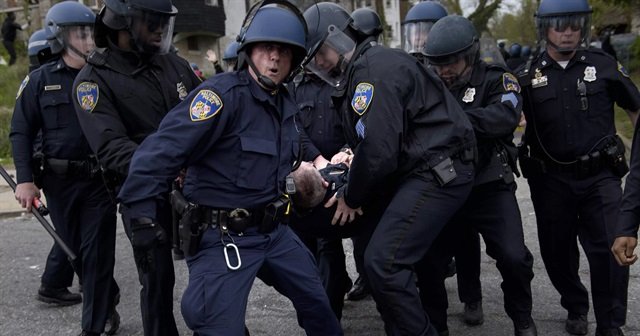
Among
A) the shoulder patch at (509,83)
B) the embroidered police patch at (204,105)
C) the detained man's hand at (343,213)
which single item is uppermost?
the embroidered police patch at (204,105)

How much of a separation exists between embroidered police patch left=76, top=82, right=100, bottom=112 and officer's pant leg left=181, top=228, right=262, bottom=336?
1.03 metres

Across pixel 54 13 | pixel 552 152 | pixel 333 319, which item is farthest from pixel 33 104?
pixel 552 152

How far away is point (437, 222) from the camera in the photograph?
11.5 feet

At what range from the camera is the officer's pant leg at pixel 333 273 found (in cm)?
447

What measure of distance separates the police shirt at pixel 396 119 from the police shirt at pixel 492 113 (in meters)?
0.36

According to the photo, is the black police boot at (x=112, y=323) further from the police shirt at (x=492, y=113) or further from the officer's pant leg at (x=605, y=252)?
the officer's pant leg at (x=605, y=252)

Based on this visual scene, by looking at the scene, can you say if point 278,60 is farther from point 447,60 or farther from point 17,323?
point 17,323

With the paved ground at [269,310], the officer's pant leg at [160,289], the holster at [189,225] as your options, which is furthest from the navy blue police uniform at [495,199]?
the holster at [189,225]

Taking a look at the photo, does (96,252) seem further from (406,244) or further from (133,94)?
(406,244)

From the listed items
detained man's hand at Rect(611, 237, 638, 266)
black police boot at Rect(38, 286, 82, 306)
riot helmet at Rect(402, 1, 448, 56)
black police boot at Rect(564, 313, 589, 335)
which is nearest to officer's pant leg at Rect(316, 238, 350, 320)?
black police boot at Rect(564, 313, 589, 335)

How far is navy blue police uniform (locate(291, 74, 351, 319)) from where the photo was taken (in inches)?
176

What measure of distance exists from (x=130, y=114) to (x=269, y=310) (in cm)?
196

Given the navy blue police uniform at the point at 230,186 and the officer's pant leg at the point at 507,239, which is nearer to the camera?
the navy blue police uniform at the point at 230,186

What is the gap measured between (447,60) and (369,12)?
0.85 meters
